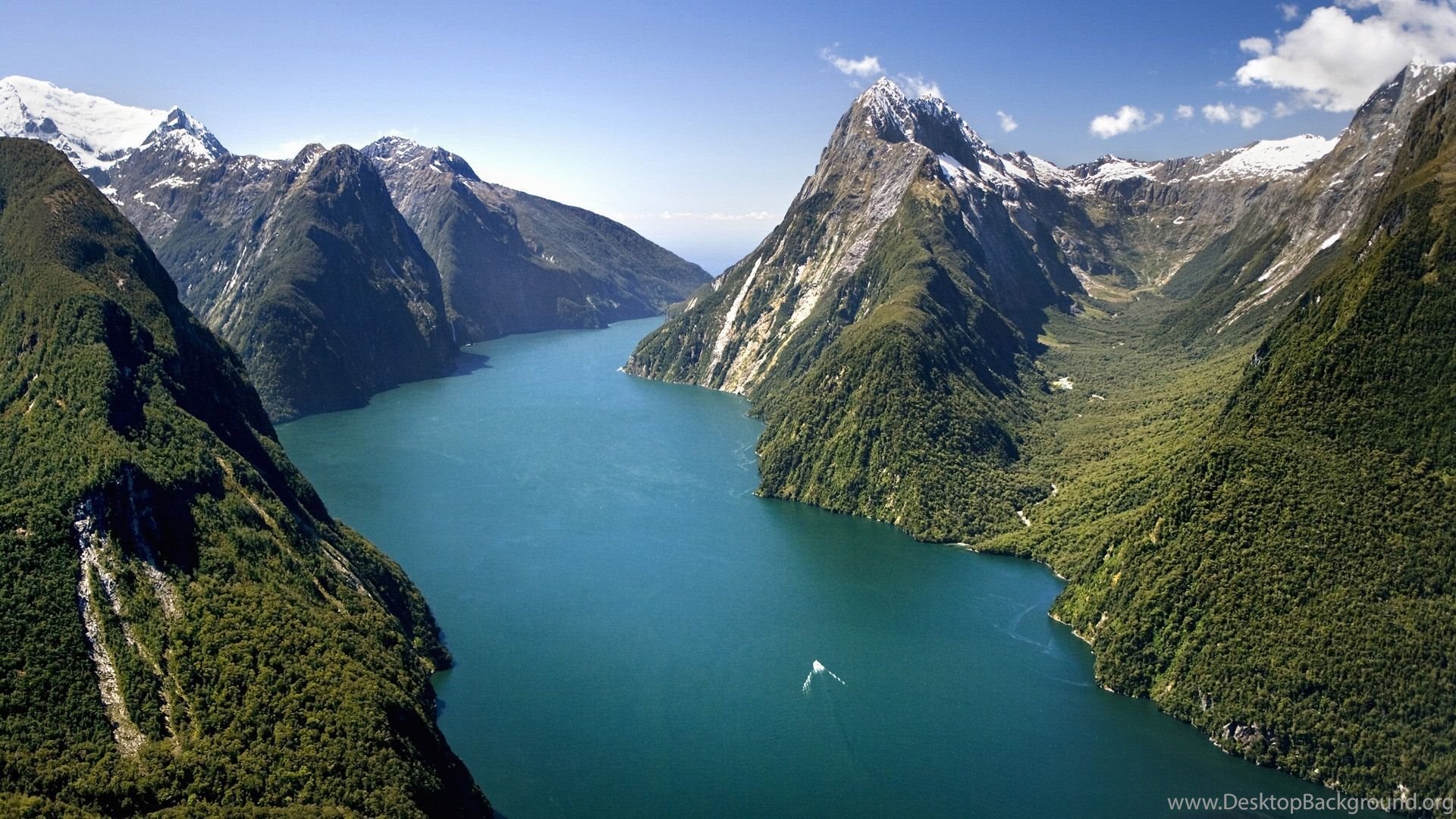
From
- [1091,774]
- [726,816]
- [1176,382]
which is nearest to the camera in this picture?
[726,816]

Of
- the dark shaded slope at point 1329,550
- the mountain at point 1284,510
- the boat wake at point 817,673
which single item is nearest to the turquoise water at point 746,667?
the boat wake at point 817,673

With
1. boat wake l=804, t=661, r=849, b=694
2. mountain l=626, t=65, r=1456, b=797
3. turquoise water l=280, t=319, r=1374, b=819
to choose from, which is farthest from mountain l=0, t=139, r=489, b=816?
mountain l=626, t=65, r=1456, b=797

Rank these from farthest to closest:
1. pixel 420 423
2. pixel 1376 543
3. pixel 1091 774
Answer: pixel 420 423
pixel 1376 543
pixel 1091 774

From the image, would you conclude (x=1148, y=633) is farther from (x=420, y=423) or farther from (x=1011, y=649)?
(x=420, y=423)

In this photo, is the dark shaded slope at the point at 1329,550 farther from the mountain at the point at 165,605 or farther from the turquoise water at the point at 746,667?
the mountain at the point at 165,605

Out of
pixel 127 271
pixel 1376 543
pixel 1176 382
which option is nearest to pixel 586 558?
pixel 127 271

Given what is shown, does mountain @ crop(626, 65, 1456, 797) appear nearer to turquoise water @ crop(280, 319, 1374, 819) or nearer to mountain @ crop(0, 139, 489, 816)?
turquoise water @ crop(280, 319, 1374, 819)
